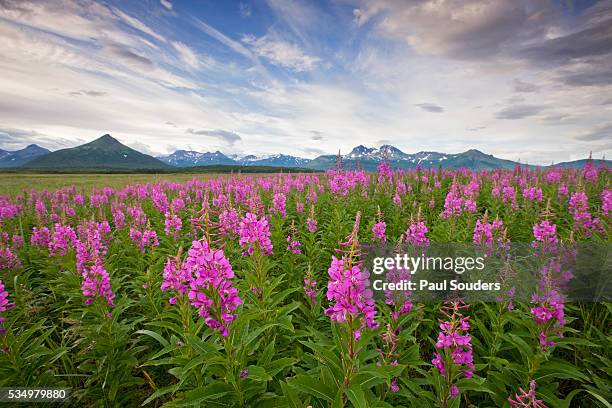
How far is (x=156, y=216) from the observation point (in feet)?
39.0

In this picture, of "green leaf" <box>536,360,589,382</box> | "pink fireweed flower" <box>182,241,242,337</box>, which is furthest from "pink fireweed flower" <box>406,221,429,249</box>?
"pink fireweed flower" <box>182,241,242,337</box>

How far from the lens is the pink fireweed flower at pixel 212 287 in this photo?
8.51 feet

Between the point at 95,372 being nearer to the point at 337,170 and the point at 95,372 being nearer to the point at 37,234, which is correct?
the point at 37,234

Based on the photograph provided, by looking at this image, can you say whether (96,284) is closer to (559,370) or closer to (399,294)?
(399,294)

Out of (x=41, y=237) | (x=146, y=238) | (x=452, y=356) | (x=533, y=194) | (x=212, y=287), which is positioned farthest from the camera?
(x=533, y=194)

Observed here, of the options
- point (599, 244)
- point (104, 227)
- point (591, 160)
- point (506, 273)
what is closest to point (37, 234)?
point (104, 227)

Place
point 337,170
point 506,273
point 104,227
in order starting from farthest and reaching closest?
1. point 337,170
2. point 104,227
3. point 506,273

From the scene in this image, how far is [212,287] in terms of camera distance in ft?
8.59

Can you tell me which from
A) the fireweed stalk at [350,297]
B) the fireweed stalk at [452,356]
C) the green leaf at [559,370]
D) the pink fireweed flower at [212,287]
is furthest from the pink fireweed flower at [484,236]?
the pink fireweed flower at [212,287]

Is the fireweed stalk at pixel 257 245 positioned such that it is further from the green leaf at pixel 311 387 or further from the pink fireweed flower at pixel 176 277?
the green leaf at pixel 311 387

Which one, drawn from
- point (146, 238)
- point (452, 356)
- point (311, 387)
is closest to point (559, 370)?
point (452, 356)

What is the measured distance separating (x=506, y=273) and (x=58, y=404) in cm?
666

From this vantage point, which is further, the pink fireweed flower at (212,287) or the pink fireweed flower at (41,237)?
the pink fireweed flower at (41,237)

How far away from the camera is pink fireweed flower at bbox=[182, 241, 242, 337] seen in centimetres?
259
